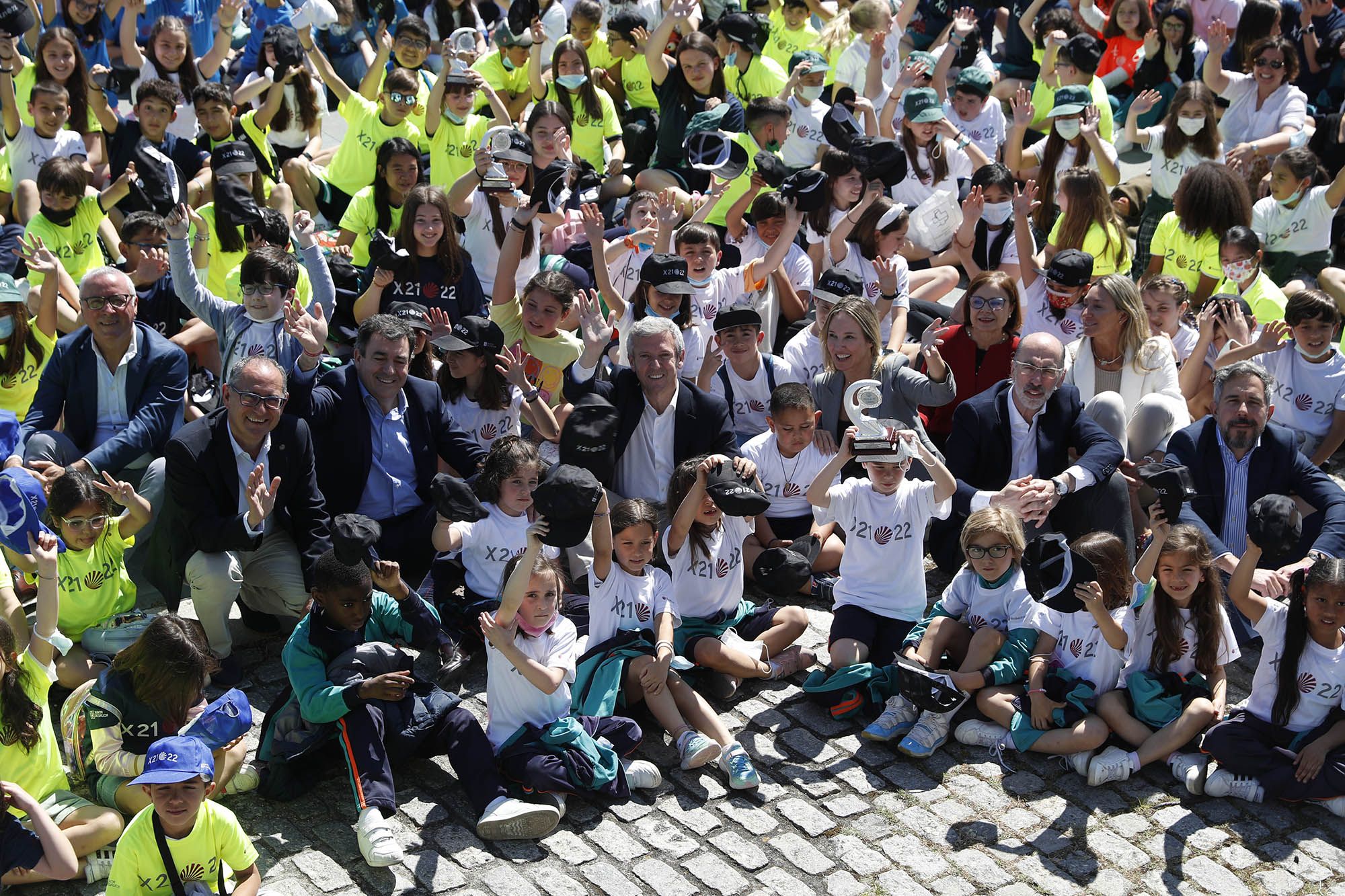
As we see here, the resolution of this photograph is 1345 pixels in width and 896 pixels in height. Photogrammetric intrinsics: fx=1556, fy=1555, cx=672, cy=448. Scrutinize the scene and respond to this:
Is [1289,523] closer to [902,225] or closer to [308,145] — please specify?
[902,225]

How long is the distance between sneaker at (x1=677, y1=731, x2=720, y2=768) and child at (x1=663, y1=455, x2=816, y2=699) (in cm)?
51

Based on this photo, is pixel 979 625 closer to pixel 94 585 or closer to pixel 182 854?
pixel 182 854

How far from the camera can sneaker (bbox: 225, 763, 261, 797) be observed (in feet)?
19.2

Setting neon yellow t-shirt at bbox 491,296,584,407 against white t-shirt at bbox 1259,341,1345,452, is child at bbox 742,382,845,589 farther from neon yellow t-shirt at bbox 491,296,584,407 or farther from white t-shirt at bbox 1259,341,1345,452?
white t-shirt at bbox 1259,341,1345,452

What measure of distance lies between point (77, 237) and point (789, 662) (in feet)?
16.8

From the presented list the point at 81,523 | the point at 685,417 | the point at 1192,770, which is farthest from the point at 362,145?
the point at 1192,770

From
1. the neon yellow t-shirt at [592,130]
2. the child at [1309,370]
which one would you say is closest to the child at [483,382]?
the neon yellow t-shirt at [592,130]

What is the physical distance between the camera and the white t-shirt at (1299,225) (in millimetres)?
9492

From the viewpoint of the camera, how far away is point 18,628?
20.5ft

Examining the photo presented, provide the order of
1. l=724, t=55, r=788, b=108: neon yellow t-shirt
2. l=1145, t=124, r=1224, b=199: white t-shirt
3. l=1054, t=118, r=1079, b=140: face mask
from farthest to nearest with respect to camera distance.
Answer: l=724, t=55, r=788, b=108: neon yellow t-shirt
l=1145, t=124, r=1224, b=199: white t-shirt
l=1054, t=118, r=1079, b=140: face mask

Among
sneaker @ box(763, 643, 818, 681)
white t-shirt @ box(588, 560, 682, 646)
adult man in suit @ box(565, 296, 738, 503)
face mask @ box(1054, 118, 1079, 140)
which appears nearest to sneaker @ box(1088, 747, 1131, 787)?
sneaker @ box(763, 643, 818, 681)

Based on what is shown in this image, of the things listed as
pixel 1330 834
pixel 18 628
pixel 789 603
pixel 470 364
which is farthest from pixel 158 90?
pixel 1330 834

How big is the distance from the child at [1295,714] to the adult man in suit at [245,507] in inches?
153

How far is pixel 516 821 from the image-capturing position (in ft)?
18.5
